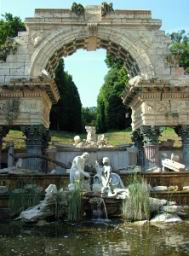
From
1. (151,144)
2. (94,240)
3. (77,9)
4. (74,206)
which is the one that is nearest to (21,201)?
(74,206)

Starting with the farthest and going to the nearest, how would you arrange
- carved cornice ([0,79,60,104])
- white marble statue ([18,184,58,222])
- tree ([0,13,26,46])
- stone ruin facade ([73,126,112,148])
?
tree ([0,13,26,46])
stone ruin facade ([73,126,112,148])
carved cornice ([0,79,60,104])
white marble statue ([18,184,58,222])

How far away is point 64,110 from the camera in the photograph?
43.8 metres

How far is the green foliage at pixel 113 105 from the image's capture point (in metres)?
45.7

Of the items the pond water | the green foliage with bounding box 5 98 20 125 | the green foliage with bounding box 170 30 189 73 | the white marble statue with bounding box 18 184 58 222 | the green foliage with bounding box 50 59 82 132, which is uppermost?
the green foliage with bounding box 170 30 189 73

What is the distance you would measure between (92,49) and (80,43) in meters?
0.86

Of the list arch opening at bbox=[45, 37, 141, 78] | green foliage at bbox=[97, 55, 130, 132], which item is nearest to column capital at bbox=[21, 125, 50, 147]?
arch opening at bbox=[45, 37, 141, 78]

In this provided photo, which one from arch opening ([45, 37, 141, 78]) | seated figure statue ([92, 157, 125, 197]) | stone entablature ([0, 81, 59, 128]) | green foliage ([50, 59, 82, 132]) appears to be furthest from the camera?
green foliage ([50, 59, 82, 132])

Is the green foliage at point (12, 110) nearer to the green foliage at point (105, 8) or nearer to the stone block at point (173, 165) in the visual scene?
the green foliage at point (105, 8)

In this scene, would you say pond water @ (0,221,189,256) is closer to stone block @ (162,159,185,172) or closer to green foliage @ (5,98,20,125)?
stone block @ (162,159,185,172)

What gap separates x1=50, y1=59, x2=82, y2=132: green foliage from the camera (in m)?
43.4

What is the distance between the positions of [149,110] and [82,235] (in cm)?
1218

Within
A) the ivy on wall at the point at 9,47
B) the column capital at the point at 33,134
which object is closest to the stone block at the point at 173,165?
the column capital at the point at 33,134

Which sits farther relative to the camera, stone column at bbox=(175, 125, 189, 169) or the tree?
the tree

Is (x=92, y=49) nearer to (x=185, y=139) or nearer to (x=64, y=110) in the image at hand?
(x=185, y=139)
